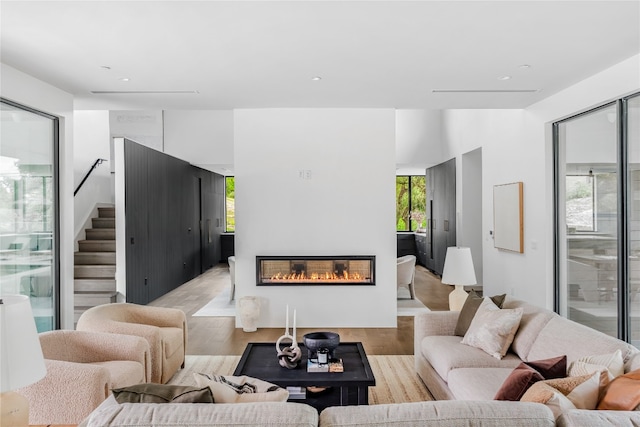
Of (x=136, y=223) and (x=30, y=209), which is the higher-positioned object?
(x=30, y=209)

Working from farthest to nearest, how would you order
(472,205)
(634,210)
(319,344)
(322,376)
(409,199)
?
(409,199) → (472,205) → (634,210) → (319,344) → (322,376)

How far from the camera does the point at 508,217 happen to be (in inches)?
228

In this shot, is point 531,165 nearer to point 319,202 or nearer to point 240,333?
point 319,202

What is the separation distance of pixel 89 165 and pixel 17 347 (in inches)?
262

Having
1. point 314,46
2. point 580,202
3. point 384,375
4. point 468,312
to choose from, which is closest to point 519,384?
point 468,312

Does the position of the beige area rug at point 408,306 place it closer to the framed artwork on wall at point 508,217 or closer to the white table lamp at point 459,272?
the framed artwork on wall at point 508,217

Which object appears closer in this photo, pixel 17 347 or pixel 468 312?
pixel 17 347

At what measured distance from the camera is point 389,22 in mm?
2865

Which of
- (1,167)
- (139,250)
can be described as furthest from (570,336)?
(139,250)

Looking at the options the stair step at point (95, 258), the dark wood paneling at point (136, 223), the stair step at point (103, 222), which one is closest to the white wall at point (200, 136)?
the dark wood paneling at point (136, 223)

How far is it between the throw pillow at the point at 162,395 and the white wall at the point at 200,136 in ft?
24.6

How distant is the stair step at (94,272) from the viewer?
6.32m

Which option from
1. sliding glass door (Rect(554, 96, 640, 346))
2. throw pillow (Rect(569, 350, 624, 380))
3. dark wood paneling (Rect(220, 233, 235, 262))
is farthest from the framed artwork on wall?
dark wood paneling (Rect(220, 233, 235, 262))

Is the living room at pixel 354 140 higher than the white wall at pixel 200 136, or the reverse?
the white wall at pixel 200 136
